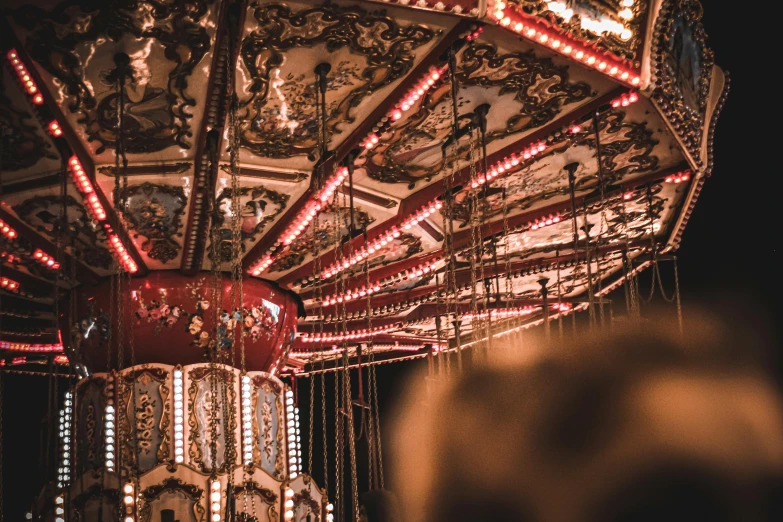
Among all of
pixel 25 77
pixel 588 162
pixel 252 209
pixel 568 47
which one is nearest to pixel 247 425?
pixel 252 209

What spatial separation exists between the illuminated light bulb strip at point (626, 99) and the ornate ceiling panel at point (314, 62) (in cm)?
173

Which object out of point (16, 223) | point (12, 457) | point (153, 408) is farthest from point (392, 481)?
point (16, 223)

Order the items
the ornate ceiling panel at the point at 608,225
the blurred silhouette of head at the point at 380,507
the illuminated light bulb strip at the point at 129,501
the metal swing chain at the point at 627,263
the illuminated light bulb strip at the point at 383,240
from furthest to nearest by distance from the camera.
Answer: the metal swing chain at the point at 627,263, the ornate ceiling panel at the point at 608,225, the illuminated light bulb strip at the point at 383,240, the illuminated light bulb strip at the point at 129,501, the blurred silhouette of head at the point at 380,507

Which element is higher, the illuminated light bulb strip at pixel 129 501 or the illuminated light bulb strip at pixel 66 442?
the illuminated light bulb strip at pixel 66 442

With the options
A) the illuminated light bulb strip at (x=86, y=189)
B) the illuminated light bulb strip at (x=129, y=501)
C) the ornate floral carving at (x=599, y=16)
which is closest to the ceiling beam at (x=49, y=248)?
the illuminated light bulb strip at (x=86, y=189)

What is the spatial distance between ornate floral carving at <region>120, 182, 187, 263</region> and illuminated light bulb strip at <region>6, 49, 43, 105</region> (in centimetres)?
144

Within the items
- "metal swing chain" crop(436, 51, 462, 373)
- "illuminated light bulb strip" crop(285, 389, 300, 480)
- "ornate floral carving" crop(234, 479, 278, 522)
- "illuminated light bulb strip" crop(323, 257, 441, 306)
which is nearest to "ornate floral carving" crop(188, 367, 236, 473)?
"ornate floral carving" crop(234, 479, 278, 522)

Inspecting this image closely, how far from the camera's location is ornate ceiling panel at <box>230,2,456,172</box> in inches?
229

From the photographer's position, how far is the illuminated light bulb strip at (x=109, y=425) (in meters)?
8.97

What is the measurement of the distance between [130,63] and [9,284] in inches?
184

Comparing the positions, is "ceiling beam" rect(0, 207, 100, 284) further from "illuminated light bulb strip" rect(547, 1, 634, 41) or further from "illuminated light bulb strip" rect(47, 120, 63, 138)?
"illuminated light bulb strip" rect(547, 1, 634, 41)

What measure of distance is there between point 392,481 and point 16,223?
9.77m

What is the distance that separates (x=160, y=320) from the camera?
9398mm

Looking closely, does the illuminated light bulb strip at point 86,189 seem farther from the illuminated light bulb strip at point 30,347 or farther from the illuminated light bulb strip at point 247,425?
the illuminated light bulb strip at point 30,347
